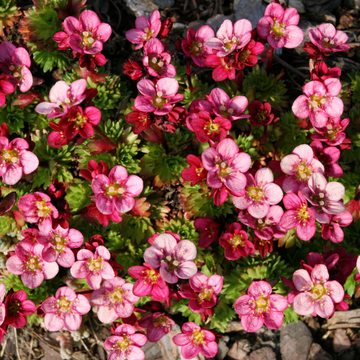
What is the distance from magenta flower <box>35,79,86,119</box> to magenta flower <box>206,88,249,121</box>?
119cm

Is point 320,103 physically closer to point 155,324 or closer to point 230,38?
point 230,38

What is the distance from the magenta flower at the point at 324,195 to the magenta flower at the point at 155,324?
1731mm

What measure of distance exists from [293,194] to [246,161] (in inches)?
21.2

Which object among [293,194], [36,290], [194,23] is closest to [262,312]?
[293,194]

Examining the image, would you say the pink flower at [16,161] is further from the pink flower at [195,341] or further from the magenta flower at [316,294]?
the magenta flower at [316,294]

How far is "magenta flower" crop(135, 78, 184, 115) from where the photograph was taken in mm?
3080

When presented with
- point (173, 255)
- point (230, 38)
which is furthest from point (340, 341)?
point (230, 38)

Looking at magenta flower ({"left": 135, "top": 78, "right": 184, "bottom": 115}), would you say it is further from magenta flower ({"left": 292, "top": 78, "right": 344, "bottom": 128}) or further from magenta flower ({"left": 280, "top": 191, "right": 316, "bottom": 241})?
magenta flower ({"left": 280, "top": 191, "right": 316, "bottom": 241})

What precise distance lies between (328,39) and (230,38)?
1.06 meters

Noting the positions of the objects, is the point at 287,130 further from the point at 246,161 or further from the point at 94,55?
the point at 94,55

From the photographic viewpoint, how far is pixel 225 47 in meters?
3.51

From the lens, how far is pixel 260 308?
10.00ft

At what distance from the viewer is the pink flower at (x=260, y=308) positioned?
9.92ft

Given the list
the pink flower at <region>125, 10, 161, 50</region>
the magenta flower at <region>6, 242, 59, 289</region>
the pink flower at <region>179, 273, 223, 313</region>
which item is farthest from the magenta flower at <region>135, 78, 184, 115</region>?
the magenta flower at <region>6, 242, 59, 289</region>
